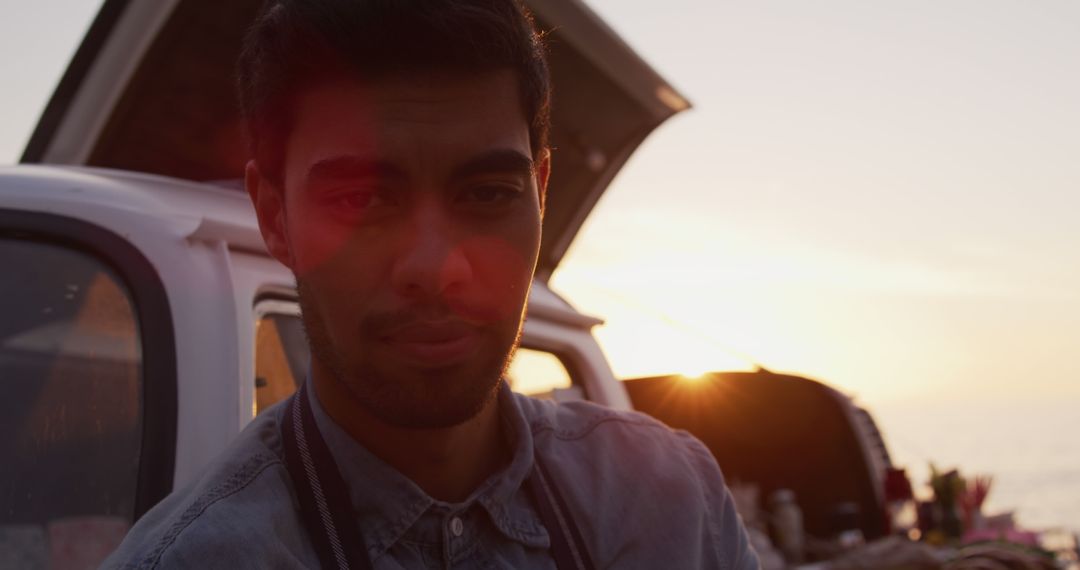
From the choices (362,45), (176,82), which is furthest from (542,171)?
A: (176,82)

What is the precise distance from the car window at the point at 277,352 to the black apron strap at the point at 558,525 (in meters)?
0.70

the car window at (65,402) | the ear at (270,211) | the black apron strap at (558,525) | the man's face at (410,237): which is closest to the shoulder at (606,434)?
the black apron strap at (558,525)

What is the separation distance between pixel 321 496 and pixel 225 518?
0.51 ft

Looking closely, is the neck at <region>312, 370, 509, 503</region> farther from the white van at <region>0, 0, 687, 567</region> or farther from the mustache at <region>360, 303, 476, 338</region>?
the white van at <region>0, 0, 687, 567</region>

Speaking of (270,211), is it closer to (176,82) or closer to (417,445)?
(417,445)

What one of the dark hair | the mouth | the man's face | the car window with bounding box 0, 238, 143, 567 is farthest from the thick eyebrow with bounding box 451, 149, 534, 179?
the car window with bounding box 0, 238, 143, 567

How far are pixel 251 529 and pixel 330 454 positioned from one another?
203 millimetres

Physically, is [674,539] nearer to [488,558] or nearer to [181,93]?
[488,558]

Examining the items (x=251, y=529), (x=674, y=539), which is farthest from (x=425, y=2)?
(x=674, y=539)

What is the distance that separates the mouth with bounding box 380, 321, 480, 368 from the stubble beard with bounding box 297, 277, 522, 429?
0.02 metres

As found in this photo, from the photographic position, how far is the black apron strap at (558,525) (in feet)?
5.74

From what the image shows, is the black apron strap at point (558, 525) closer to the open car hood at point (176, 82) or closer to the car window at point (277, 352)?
the car window at point (277, 352)

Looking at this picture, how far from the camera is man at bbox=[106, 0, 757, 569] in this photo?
1626mm

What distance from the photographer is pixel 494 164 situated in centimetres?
174
